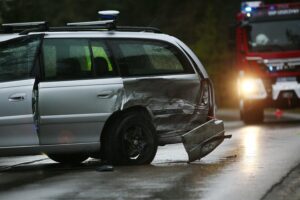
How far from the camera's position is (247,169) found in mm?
9984

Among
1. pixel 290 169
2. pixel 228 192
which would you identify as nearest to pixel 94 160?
pixel 290 169

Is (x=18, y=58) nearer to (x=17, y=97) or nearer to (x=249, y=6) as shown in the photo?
(x=17, y=97)

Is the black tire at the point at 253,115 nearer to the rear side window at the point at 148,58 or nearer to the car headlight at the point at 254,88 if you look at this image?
the car headlight at the point at 254,88

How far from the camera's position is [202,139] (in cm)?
1084

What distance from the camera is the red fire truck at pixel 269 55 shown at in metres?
20.0

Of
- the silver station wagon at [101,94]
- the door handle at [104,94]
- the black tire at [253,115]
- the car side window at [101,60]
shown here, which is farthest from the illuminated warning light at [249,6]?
the door handle at [104,94]

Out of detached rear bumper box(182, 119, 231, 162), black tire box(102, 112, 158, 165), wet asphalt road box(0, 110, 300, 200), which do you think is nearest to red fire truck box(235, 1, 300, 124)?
wet asphalt road box(0, 110, 300, 200)

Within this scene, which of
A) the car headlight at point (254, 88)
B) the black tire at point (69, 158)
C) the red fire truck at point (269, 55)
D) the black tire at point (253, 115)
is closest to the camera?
the black tire at point (69, 158)

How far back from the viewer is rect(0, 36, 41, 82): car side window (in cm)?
1037

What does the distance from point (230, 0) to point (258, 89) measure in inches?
1226

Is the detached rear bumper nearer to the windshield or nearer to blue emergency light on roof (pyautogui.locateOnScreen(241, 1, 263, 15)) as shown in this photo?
the windshield

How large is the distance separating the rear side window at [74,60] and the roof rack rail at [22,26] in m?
0.24

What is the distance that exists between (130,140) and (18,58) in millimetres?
1702

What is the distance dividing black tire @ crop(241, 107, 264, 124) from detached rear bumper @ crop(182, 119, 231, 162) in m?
9.97
